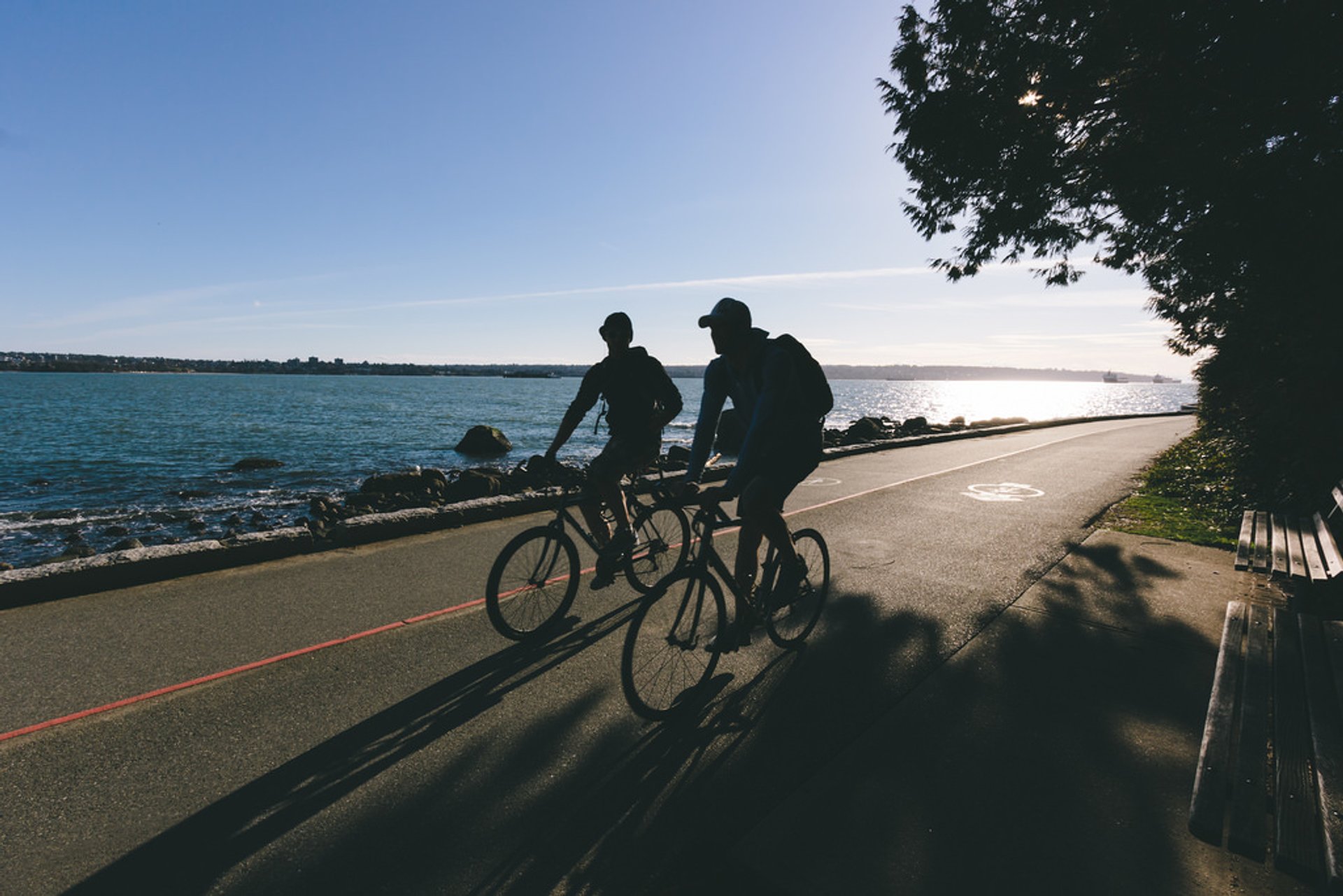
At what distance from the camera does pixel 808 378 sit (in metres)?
3.88

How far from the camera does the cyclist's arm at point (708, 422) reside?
405 cm

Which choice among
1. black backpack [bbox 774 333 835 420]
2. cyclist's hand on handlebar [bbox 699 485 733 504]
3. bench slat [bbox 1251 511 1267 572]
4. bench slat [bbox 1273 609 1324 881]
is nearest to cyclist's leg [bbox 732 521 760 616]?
cyclist's hand on handlebar [bbox 699 485 733 504]

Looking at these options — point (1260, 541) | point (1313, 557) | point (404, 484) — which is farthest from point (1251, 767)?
point (404, 484)

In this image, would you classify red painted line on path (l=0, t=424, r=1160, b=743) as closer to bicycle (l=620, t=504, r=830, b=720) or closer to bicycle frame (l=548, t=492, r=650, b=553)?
bicycle frame (l=548, t=492, r=650, b=553)

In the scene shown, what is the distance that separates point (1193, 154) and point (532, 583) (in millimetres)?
7396

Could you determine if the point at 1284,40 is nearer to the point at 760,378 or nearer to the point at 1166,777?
the point at 760,378

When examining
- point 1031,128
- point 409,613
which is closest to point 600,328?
point 409,613

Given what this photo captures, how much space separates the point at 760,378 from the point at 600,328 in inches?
70.1

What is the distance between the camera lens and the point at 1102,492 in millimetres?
11383

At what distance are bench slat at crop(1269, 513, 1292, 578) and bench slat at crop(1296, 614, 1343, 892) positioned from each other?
0.92 meters

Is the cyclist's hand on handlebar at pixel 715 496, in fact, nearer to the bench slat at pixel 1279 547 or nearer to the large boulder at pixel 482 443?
the bench slat at pixel 1279 547

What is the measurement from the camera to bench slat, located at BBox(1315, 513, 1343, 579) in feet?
15.1

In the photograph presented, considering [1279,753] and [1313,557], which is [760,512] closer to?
[1279,753]

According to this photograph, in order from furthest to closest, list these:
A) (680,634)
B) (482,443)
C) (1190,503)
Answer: (482,443) < (1190,503) < (680,634)
